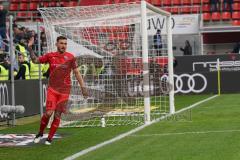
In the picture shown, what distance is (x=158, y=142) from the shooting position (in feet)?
38.0

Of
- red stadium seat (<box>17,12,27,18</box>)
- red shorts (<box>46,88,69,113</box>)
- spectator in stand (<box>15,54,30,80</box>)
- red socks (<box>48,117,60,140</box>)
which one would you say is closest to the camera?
red socks (<box>48,117,60,140</box>)

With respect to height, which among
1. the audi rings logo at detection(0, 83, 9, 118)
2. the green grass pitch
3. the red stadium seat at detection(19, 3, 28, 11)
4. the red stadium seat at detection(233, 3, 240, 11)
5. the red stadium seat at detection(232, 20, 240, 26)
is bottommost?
the green grass pitch

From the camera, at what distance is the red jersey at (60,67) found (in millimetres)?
12617

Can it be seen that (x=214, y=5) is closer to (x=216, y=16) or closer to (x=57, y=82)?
(x=216, y=16)

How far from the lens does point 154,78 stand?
21.8m

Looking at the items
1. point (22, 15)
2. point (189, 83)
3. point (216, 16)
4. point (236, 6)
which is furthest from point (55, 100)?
point (236, 6)

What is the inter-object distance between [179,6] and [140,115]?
65.9 feet

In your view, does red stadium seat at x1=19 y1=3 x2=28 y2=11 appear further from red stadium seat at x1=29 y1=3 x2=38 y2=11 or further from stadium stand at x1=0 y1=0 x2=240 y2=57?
red stadium seat at x1=29 y1=3 x2=38 y2=11

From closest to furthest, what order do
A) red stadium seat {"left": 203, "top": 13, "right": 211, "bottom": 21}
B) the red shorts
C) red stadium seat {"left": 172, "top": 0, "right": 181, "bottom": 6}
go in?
the red shorts → red stadium seat {"left": 203, "top": 13, "right": 211, "bottom": 21} → red stadium seat {"left": 172, "top": 0, "right": 181, "bottom": 6}

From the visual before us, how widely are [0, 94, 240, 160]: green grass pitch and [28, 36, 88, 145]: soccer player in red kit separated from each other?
0.48 metres

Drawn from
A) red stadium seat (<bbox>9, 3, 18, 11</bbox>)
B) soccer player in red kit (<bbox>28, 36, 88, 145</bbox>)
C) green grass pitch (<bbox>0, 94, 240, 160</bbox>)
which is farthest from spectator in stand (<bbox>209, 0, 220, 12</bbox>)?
soccer player in red kit (<bbox>28, 36, 88, 145</bbox>)

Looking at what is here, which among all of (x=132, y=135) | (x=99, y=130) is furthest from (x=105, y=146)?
(x=99, y=130)

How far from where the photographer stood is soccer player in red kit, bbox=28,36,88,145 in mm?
12391

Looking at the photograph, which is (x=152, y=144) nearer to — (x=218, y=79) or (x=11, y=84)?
(x=11, y=84)
